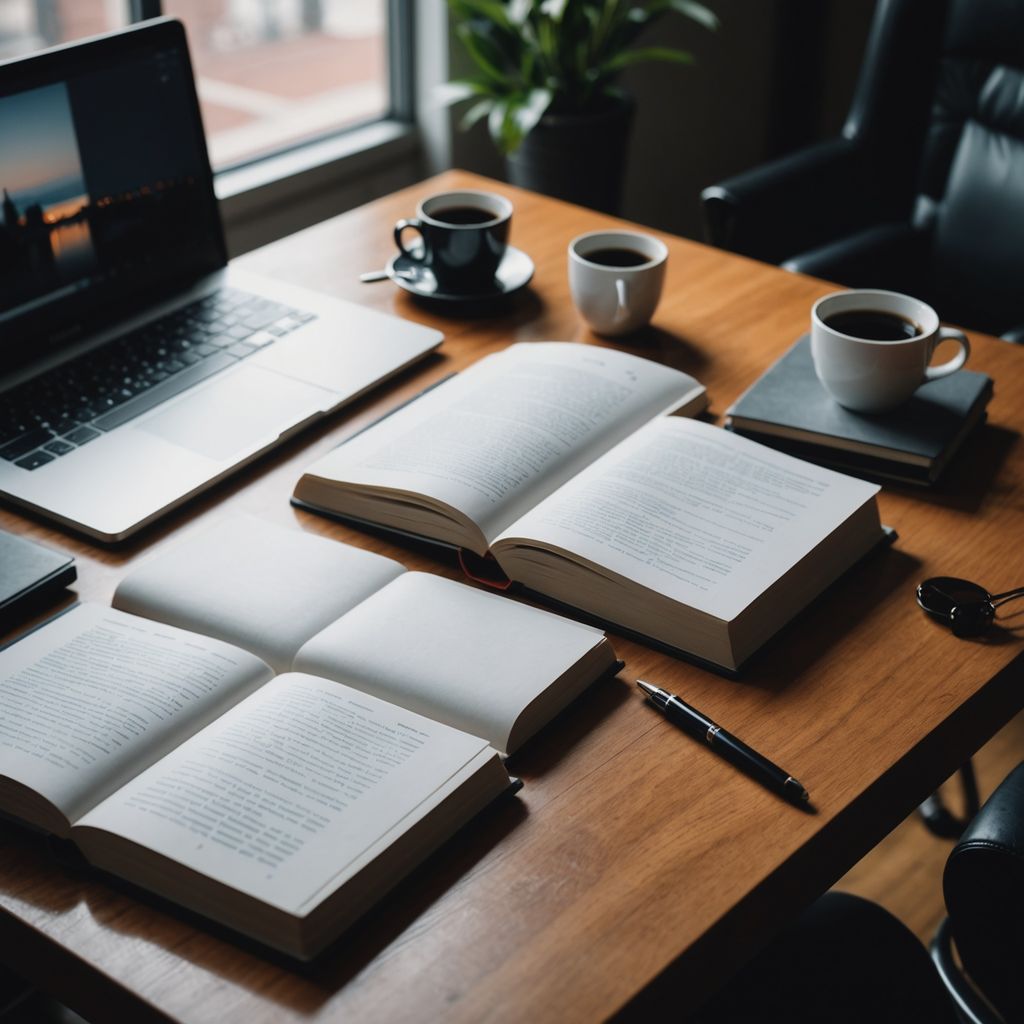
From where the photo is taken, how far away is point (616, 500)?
37.8 inches

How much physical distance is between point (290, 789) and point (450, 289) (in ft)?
2.47

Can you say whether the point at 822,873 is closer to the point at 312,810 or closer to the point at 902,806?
the point at 902,806

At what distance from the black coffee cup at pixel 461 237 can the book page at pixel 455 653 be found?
0.52 metres

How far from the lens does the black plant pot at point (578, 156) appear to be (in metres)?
2.46

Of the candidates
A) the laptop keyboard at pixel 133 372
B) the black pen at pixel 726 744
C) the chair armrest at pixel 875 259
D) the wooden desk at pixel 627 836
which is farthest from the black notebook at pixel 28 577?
the chair armrest at pixel 875 259

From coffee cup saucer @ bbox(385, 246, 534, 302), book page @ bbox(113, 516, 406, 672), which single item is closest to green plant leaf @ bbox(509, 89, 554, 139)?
coffee cup saucer @ bbox(385, 246, 534, 302)

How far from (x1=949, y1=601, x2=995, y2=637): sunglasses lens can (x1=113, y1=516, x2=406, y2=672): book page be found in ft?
1.32

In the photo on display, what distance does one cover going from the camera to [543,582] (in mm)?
943

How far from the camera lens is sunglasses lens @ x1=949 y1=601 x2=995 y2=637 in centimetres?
92

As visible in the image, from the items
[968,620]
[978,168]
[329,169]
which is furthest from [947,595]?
[329,169]

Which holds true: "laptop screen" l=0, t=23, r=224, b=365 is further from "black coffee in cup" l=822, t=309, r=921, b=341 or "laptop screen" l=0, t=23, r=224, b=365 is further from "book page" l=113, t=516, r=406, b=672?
"black coffee in cup" l=822, t=309, r=921, b=341

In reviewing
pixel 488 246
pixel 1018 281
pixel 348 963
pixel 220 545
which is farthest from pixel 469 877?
pixel 1018 281

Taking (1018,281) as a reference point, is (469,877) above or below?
above

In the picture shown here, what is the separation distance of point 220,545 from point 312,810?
0.31 m
